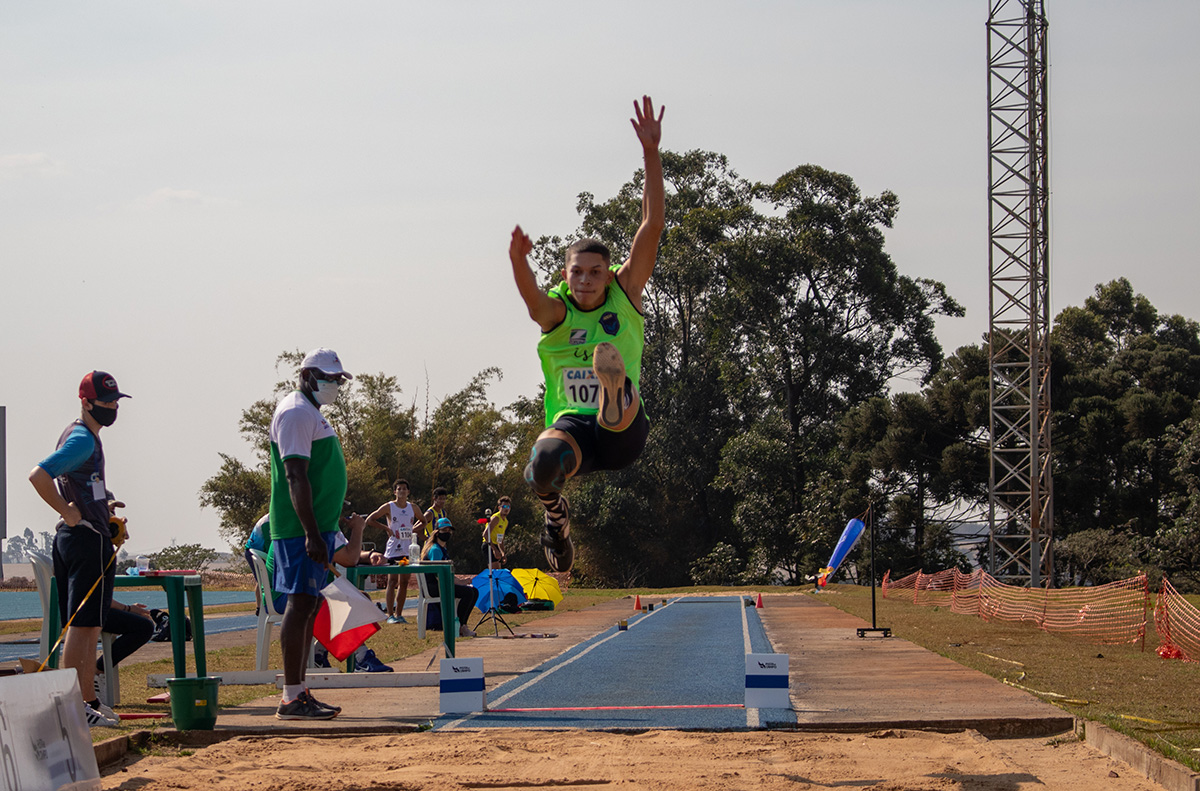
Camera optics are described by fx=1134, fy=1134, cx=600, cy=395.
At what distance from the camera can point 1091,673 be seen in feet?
33.4

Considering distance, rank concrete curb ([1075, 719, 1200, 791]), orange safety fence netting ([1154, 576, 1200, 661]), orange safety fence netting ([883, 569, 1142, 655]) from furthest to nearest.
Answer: orange safety fence netting ([883, 569, 1142, 655])
orange safety fence netting ([1154, 576, 1200, 661])
concrete curb ([1075, 719, 1200, 791])

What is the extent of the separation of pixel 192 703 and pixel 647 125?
4220mm

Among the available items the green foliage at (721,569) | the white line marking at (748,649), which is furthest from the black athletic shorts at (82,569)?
the green foliage at (721,569)

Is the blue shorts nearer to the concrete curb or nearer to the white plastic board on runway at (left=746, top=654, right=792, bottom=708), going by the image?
the white plastic board on runway at (left=746, top=654, right=792, bottom=708)

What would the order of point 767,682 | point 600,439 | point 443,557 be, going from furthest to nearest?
point 443,557, point 767,682, point 600,439

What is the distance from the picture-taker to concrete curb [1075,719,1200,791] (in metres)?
4.97

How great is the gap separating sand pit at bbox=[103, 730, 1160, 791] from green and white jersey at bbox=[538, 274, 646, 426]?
1.76 metres

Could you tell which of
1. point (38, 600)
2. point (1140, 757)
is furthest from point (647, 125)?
point (38, 600)

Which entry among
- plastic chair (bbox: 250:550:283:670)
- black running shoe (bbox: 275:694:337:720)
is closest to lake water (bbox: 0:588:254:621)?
plastic chair (bbox: 250:550:283:670)

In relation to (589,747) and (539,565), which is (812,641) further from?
(539,565)

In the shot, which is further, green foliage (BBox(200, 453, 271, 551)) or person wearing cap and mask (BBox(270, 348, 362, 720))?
green foliage (BBox(200, 453, 271, 551))

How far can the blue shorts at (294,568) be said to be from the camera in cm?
691

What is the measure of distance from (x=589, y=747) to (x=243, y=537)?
128ft

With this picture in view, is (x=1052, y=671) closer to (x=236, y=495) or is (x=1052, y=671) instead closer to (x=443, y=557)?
(x=443, y=557)
